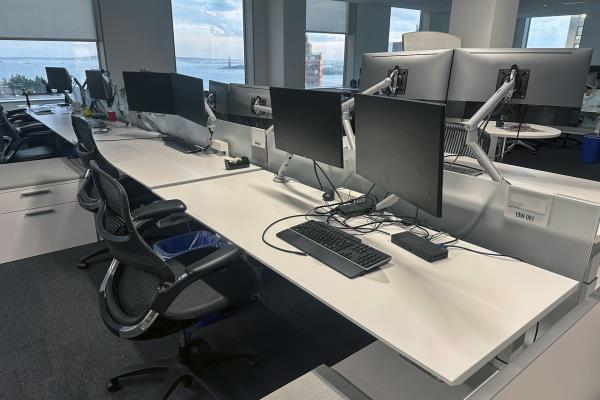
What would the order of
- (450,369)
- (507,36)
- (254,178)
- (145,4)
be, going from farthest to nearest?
(145,4) → (507,36) → (254,178) → (450,369)

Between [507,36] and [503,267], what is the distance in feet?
14.0

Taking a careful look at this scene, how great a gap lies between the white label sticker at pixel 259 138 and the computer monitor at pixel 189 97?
14.4 inches

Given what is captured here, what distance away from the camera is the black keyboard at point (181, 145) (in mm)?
2930

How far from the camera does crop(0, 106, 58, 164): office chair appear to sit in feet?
12.2

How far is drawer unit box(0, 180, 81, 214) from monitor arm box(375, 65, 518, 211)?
95.3 inches

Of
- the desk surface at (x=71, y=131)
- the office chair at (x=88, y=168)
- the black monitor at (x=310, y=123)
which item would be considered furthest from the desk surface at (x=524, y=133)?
the desk surface at (x=71, y=131)

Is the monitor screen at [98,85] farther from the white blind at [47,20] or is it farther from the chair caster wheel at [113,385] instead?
the chair caster wheel at [113,385]

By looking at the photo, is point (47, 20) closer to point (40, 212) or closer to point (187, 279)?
point (40, 212)

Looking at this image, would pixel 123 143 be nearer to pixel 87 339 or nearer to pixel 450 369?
pixel 87 339

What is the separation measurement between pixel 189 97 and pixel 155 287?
1.61m

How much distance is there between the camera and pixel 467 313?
1.05 metres

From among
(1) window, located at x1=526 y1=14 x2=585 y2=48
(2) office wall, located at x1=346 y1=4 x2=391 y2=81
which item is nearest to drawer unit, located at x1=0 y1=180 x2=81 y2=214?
(2) office wall, located at x1=346 y1=4 x2=391 y2=81

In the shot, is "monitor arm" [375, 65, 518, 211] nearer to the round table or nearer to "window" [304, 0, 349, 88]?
the round table

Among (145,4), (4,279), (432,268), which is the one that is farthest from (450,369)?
(145,4)
